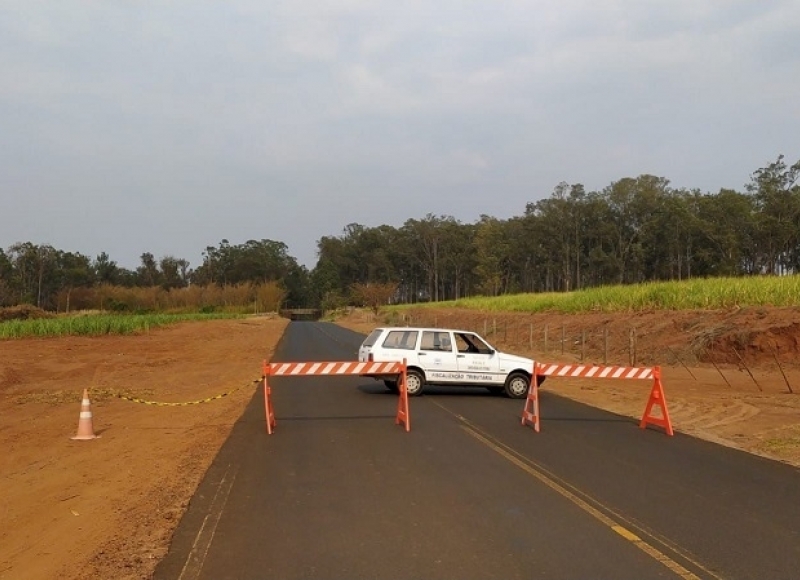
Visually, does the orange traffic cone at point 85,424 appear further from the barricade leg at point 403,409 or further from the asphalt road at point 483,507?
the barricade leg at point 403,409

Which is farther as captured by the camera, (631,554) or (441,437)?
(441,437)

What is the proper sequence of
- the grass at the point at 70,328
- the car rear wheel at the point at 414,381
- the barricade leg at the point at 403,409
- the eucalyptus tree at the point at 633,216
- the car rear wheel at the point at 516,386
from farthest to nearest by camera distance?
the eucalyptus tree at the point at 633,216 < the grass at the point at 70,328 < the car rear wheel at the point at 516,386 < the car rear wheel at the point at 414,381 < the barricade leg at the point at 403,409

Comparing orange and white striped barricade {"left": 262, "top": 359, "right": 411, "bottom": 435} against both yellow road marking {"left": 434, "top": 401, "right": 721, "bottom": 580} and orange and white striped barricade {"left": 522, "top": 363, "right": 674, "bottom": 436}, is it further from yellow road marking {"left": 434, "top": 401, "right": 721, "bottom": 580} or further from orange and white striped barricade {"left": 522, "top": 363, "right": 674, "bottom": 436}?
orange and white striped barricade {"left": 522, "top": 363, "right": 674, "bottom": 436}

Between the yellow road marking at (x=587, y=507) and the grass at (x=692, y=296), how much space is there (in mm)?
22061

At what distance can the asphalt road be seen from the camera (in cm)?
566

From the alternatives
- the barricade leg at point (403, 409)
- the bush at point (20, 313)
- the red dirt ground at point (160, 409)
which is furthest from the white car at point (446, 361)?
the bush at point (20, 313)

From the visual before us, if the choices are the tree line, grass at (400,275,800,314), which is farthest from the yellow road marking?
the tree line

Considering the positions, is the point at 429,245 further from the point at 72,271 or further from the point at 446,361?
the point at 446,361

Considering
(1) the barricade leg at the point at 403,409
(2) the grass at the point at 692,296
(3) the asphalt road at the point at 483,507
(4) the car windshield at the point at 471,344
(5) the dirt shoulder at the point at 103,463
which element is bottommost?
(5) the dirt shoulder at the point at 103,463

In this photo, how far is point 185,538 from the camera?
251 inches

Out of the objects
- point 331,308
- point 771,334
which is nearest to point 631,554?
point 771,334

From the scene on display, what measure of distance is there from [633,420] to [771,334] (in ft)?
45.7

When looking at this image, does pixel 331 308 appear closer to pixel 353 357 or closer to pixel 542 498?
pixel 353 357

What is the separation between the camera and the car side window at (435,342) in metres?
17.3
